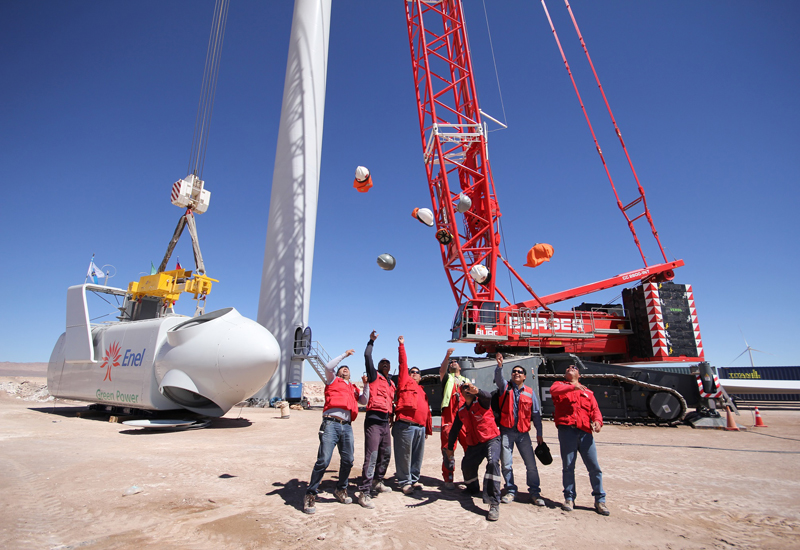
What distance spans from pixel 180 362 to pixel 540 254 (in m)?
12.9

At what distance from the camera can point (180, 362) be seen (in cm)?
1029

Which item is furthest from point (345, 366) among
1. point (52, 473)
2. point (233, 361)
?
point (233, 361)

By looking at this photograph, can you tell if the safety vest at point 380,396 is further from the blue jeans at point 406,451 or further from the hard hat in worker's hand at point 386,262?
the hard hat in worker's hand at point 386,262

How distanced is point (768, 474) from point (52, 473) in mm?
10144

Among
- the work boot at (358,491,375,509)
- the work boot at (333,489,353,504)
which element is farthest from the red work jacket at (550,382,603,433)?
the work boot at (333,489,353,504)

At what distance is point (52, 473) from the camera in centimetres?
538

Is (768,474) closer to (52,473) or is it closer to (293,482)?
(293,482)

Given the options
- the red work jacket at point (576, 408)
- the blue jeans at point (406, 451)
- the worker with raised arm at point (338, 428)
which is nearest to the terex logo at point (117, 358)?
the worker with raised arm at point (338, 428)

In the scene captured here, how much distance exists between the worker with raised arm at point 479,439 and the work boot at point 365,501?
1239mm

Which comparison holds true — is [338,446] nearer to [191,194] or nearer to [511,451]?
[511,451]

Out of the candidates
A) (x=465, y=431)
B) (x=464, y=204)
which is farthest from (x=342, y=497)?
(x=464, y=204)

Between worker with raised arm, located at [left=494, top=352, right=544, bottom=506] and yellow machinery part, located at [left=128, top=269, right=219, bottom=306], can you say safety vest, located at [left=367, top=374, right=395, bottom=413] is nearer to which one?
worker with raised arm, located at [left=494, top=352, right=544, bottom=506]

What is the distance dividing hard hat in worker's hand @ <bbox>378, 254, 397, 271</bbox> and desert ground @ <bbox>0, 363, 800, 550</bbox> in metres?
6.94

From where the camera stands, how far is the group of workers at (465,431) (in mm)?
4469
